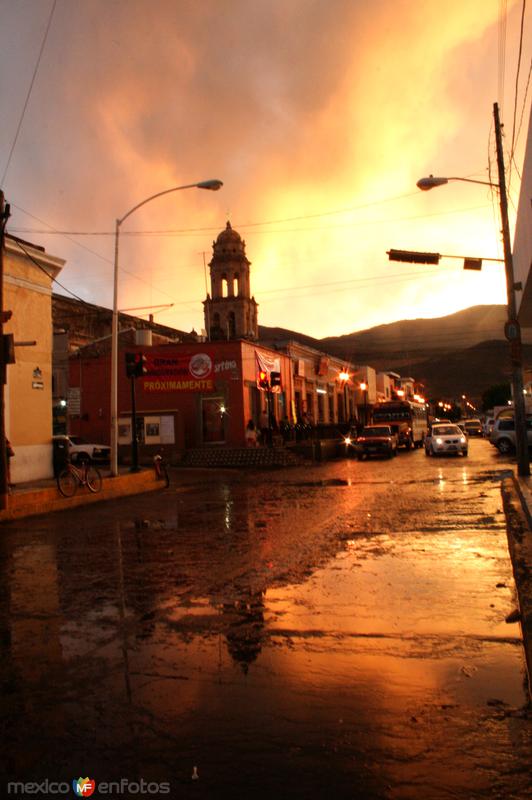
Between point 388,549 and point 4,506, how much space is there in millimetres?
8890

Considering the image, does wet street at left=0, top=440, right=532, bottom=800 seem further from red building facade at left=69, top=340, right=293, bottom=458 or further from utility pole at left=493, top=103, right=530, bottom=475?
red building facade at left=69, top=340, right=293, bottom=458

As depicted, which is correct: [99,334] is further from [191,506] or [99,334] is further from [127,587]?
[127,587]

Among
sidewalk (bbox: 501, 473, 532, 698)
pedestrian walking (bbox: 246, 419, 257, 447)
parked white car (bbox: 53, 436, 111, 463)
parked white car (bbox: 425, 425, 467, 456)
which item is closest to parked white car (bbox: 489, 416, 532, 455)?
parked white car (bbox: 425, 425, 467, 456)

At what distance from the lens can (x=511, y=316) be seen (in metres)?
19.2

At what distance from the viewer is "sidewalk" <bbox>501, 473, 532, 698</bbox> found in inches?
219

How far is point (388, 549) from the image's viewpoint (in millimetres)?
9258

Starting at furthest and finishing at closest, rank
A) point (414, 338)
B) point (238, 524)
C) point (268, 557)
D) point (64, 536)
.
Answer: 1. point (414, 338)
2. point (238, 524)
3. point (64, 536)
4. point (268, 557)

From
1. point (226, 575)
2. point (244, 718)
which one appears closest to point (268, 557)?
point (226, 575)

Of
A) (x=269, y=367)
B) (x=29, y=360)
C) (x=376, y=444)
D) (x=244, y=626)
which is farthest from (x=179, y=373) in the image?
(x=244, y=626)

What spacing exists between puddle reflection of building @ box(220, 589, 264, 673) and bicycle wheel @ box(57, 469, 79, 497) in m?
10.8

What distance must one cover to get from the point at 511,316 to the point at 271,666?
16.6 metres

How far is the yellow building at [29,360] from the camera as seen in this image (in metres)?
19.7

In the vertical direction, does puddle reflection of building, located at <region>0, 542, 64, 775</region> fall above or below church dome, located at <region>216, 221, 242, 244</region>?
below

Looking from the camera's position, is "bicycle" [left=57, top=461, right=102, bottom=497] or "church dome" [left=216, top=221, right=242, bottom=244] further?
"church dome" [left=216, top=221, right=242, bottom=244]
